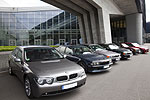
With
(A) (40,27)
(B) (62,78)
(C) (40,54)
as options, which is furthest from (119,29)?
(B) (62,78)

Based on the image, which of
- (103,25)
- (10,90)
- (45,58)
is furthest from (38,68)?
(103,25)

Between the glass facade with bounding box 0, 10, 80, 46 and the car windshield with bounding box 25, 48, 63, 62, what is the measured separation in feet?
101

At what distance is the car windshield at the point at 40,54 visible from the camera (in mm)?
3980

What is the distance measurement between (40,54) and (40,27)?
109 feet

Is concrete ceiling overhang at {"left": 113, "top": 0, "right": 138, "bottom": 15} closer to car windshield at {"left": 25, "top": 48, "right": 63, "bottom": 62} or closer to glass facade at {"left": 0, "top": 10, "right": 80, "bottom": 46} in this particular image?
glass facade at {"left": 0, "top": 10, "right": 80, "bottom": 46}

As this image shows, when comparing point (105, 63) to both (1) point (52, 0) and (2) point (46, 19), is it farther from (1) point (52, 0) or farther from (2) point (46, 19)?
(2) point (46, 19)

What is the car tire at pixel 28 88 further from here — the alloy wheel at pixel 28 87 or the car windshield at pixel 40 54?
the car windshield at pixel 40 54

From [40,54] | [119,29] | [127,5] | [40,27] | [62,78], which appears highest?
[127,5]

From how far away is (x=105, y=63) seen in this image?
5855 millimetres

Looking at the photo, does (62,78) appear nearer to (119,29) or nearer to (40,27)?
(40,27)

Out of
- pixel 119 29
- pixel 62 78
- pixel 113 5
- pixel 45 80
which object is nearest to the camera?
pixel 45 80

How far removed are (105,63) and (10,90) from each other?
4.31 m

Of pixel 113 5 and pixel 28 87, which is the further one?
pixel 113 5

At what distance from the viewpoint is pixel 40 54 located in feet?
14.2
